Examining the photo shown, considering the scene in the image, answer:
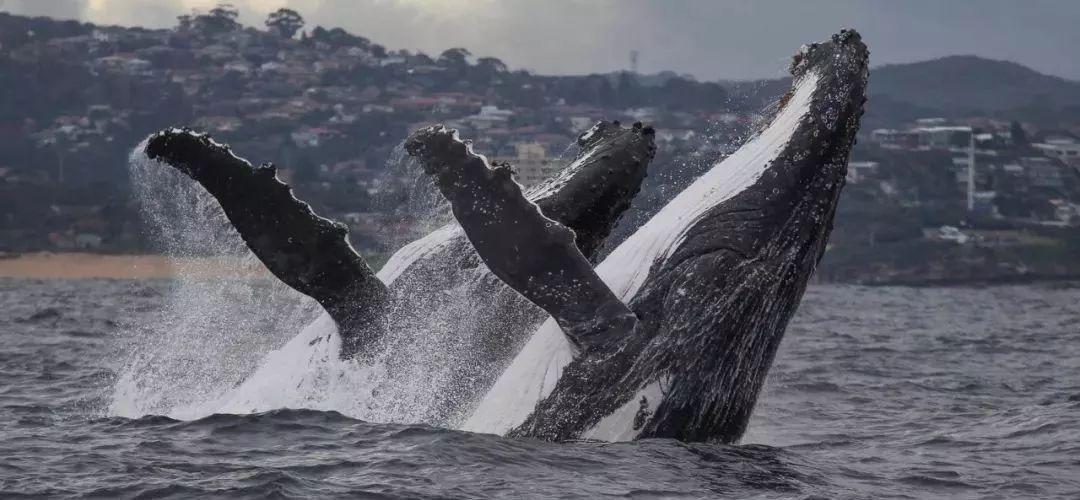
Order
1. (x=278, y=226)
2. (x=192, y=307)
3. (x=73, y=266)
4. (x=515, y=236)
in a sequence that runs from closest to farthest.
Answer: (x=515, y=236)
(x=278, y=226)
(x=192, y=307)
(x=73, y=266)

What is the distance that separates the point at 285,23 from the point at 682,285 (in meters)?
177

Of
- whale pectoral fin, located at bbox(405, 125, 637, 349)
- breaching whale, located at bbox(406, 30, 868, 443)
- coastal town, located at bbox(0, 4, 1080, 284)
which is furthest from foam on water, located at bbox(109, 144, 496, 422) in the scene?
coastal town, located at bbox(0, 4, 1080, 284)

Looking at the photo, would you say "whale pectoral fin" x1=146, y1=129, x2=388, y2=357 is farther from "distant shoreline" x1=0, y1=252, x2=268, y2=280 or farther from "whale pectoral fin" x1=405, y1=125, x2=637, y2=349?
"distant shoreline" x1=0, y1=252, x2=268, y2=280

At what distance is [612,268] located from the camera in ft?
27.4

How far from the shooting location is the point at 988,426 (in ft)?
37.6

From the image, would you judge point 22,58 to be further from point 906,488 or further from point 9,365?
point 906,488

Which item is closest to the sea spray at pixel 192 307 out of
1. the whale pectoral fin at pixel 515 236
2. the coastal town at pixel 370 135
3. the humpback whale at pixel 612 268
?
the humpback whale at pixel 612 268

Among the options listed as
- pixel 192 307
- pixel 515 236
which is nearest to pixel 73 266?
pixel 192 307

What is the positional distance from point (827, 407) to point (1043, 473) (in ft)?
13.1

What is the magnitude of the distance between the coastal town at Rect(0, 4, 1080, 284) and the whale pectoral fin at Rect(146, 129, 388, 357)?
6078 centimetres

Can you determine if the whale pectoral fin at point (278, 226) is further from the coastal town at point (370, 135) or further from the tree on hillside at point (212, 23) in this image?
the tree on hillside at point (212, 23)

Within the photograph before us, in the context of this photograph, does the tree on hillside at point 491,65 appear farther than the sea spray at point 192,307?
Yes

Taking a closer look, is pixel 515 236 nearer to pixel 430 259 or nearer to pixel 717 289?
pixel 717 289

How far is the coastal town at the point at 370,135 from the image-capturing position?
96.4m
